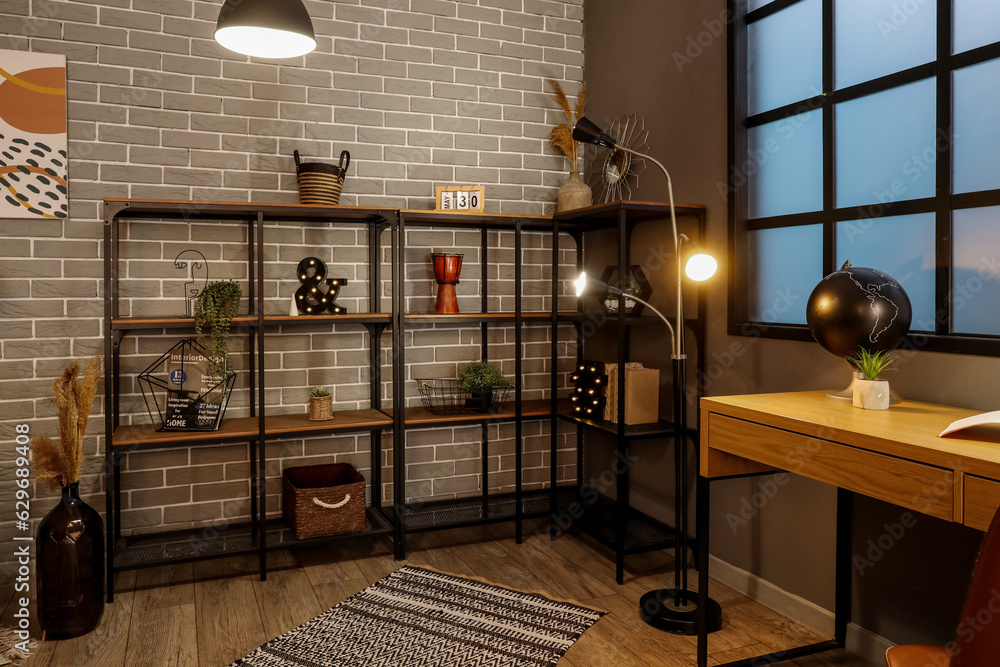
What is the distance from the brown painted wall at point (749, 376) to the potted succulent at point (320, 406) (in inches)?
60.5

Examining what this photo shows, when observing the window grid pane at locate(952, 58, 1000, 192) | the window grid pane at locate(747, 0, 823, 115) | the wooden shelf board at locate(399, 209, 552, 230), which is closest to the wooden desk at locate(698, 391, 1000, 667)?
the window grid pane at locate(952, 58, 1000, 192)

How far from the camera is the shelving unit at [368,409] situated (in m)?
2.98

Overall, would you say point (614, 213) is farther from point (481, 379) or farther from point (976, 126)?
point (976, 126)

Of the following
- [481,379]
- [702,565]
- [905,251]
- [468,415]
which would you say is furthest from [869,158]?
[468,415]

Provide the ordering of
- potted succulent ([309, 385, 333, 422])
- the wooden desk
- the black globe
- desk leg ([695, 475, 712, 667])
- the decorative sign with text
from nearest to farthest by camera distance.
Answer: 1. the wooden desk
2. the black globe
3. desk leg ([695, 475, 712, 667])
4. potted succulent ([309, 385, 333, 422])
5. the decorative sign with text

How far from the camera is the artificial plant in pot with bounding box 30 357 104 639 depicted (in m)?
2.57

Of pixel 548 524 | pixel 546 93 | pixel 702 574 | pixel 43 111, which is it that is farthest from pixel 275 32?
pixel 548 524

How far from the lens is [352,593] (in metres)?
2.96

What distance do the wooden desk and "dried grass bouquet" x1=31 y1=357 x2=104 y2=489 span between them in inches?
86.5

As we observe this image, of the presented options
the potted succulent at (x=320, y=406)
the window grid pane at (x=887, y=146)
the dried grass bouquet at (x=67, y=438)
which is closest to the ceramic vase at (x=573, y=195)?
the window grid pane at (x=887, y=146)

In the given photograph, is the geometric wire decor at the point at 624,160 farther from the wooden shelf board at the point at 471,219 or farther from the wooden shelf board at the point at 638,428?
the wooden shelf board at the point at 638,428

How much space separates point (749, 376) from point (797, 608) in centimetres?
87

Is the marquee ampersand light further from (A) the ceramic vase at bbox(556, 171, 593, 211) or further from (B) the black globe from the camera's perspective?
(B) the black globe

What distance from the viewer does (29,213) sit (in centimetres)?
308
